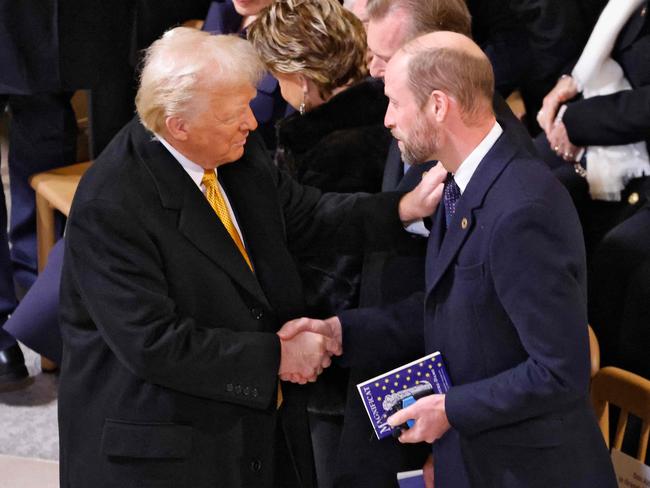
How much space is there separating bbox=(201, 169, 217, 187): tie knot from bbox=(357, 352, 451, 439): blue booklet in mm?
591

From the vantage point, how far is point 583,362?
218 centimetres

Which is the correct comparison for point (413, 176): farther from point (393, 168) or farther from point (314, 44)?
point (314, 44)

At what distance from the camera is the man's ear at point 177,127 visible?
2371mm

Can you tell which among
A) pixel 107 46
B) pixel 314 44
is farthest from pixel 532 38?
pixel 107 46

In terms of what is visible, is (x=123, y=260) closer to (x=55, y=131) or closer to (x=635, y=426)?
(x=635, y=426)

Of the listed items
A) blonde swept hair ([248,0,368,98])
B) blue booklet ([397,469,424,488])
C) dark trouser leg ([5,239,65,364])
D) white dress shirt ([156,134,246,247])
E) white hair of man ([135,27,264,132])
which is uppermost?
white hair of man ([135,27,264,132])

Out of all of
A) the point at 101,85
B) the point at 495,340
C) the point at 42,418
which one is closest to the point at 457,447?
the point at 495,340

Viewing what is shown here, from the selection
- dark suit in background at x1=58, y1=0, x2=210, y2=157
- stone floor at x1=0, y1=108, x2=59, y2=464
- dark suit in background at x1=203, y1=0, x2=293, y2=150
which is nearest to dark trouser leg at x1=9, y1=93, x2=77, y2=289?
dark suit in background at x1=58, y1=0, x2=210, y2=157

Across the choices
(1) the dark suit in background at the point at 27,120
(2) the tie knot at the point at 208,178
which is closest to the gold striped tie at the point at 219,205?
(2) the tie knot at the point at 208,178

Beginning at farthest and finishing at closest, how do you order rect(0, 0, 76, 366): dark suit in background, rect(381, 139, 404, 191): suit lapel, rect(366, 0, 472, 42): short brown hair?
rect(0, 0, 76, 366): dark suit in background
rect(381, 139, 404, 191): suit lapel
rect(366, 0, 472, 42): short brown hair

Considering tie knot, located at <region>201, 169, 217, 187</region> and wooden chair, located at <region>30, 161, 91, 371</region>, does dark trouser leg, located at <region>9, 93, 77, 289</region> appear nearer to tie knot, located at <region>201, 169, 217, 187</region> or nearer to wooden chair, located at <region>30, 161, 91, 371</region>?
wooden chair, located at <region>30, 161, 91, 371</region>

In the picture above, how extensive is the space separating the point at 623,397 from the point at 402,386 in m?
0.61

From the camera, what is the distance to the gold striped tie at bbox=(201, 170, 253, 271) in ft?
8.37

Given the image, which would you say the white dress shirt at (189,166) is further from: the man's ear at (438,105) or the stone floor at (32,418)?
the stone floor at (32,418)
